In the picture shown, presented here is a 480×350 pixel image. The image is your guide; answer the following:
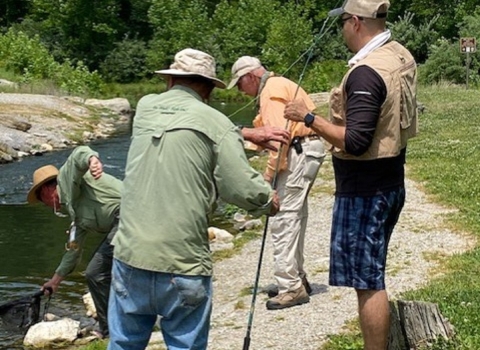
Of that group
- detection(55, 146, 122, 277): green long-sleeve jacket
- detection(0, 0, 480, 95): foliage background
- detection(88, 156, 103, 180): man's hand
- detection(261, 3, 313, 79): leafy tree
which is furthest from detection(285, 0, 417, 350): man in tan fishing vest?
detection(261, 3, 313, 79): leafy tree

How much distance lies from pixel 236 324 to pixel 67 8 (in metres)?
51.4

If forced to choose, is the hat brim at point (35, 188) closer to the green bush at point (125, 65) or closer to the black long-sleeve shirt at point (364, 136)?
the black long-sleeve shirt at point (364, 136)

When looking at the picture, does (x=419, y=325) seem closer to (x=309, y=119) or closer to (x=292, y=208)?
(x=309, y=119)

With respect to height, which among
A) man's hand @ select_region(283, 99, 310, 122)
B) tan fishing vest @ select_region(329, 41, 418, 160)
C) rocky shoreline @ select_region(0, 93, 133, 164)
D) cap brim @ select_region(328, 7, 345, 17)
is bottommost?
rocky shoreline @ select_region(0, 93, 133, 164)

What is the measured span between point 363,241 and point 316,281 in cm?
355

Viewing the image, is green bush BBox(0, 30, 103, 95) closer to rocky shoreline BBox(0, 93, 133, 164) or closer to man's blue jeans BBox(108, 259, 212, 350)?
rocky shoreline BBox(0, 93, 133, 164)

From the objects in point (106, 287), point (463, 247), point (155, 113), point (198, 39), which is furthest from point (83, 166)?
point (198, 39)

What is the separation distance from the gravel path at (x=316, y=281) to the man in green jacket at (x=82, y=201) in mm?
1062

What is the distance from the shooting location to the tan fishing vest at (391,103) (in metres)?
4.56

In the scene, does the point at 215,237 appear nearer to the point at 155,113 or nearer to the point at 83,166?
the point at 83,166

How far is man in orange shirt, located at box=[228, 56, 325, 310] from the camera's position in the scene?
6.89 metres

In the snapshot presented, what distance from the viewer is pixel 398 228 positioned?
1041 centimetres

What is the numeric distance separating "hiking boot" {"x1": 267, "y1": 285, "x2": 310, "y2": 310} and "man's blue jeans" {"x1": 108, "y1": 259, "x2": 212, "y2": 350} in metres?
2.84

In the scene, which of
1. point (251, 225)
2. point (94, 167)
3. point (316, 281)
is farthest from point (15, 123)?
point (94, 167)
